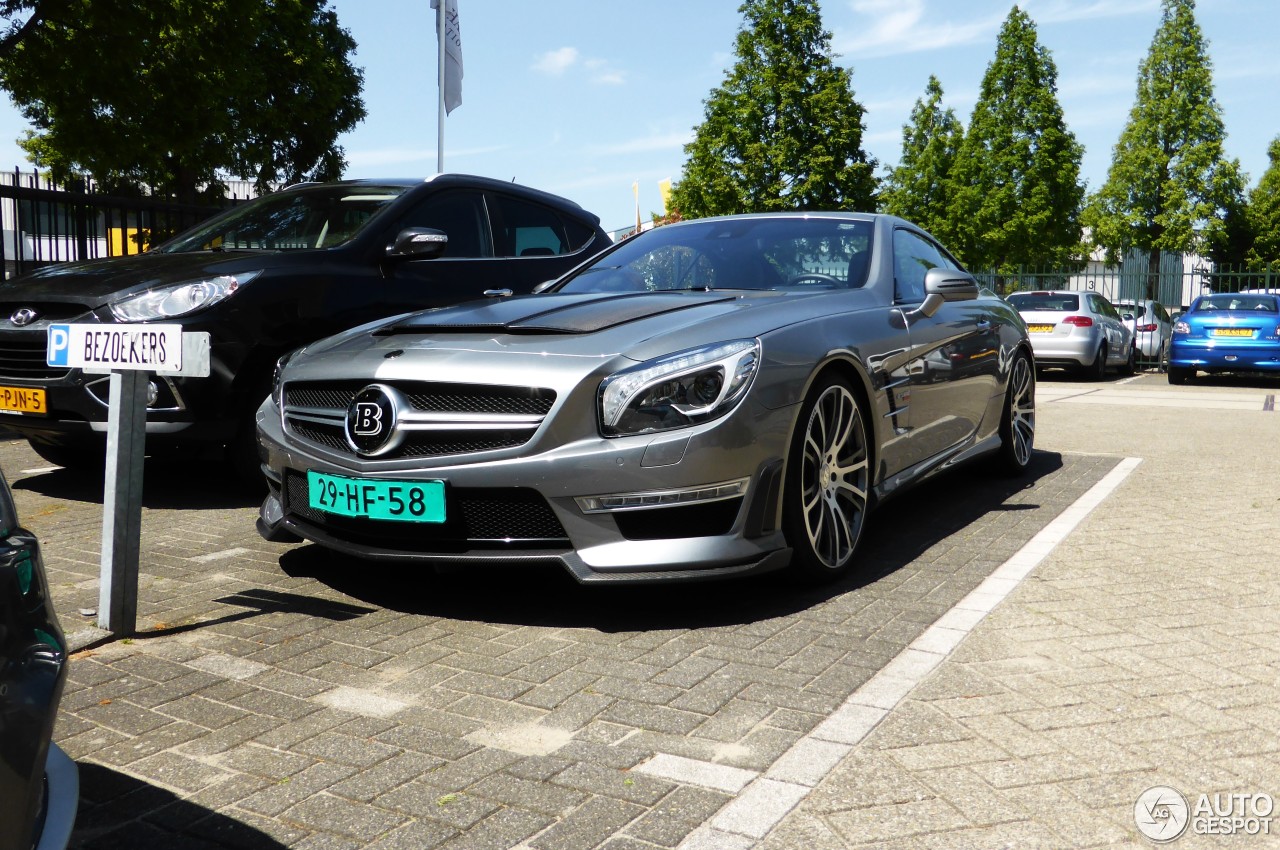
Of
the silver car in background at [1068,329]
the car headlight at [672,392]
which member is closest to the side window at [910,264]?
the car headlight at [672,392]

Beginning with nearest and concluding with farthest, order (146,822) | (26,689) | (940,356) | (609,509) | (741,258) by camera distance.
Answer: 1. (26,689)
2. (146,822)
3. (609,509)
4. (741,258)
5. (940,356)

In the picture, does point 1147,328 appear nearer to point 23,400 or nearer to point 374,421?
point 23,400

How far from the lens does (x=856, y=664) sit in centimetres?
359

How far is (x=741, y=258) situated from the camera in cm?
544

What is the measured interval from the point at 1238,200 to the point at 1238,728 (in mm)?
51073

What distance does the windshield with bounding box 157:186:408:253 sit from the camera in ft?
21.7

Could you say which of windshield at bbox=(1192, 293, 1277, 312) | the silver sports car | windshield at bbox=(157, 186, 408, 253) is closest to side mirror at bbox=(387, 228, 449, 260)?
windshield at bbox=(157, 186, 408, 253)

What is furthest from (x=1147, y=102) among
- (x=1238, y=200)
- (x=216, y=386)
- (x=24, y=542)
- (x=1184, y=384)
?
(x=24, y=542)

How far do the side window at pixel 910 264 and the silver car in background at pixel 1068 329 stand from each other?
12.5 m

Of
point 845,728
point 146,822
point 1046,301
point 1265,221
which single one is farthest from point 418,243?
point 1265,221

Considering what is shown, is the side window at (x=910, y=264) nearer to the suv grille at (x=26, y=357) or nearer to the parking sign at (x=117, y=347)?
the parking sign at (x=117, y=347)

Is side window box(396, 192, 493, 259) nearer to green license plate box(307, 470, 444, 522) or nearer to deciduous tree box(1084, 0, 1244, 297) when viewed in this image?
green license plate box(307, 470, 444, 522)

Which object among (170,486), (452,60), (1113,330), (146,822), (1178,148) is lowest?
(146,822)

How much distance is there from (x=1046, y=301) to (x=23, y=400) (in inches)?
630
